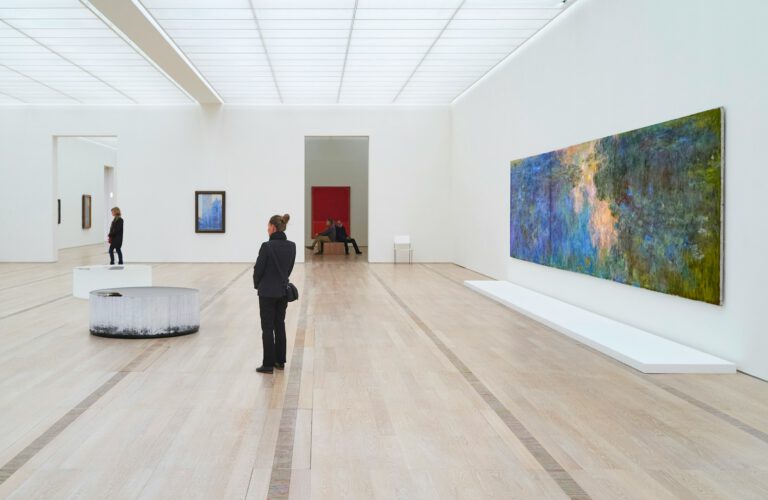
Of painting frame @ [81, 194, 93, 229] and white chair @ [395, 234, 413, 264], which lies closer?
white chair @ [395, 234, 413, 264]

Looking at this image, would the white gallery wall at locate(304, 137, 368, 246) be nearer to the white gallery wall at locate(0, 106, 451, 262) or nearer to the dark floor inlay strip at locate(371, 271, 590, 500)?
the white gallery wall at locate(0, 106, 451, 262)

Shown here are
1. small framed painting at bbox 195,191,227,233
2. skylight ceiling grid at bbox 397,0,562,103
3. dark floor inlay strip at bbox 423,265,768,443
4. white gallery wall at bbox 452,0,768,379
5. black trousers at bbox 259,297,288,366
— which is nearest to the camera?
dark floor inlay strip at bbox 423,265,768,443

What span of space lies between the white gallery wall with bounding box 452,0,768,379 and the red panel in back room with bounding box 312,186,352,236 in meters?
19.8

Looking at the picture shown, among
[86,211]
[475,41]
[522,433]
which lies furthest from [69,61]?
[86,211]

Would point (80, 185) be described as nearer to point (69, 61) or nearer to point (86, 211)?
point (86, 211)

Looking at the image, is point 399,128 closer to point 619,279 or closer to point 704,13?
point 619,279

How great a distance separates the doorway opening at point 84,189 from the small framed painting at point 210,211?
8.61 meters

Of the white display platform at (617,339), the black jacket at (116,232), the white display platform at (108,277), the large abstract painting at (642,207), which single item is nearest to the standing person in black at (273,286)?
the white display platform at (617,339)

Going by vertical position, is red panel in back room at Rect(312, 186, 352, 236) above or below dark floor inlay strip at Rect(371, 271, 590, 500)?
above

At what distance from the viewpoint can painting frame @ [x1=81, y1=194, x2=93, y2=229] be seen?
36.9m

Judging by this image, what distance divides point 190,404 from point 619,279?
23.8 ft

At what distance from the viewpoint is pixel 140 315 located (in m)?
10.6

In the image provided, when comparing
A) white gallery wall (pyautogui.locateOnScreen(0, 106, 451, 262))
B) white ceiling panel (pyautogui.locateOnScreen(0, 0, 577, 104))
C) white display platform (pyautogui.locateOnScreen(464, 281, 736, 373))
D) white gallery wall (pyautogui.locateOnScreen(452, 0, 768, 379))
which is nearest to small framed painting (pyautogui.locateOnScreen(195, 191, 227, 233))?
white gallery wall (pyautogui.locateOnScreen(0, 106, 451, 262))

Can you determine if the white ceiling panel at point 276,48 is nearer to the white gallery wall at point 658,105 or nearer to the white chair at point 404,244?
the white gallery wall at point 658,105
